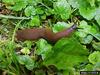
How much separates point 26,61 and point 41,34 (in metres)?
0.21

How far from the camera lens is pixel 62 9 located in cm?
183

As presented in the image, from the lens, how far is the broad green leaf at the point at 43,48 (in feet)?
5.49

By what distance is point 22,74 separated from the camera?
5.52 ft

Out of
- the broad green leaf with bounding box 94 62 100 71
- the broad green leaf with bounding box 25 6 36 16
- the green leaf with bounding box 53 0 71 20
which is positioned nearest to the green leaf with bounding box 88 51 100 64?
the broad green leaf with bounding box 94 62 100 71

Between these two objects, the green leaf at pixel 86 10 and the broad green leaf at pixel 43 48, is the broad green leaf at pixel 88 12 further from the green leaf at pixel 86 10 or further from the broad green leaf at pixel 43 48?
the broad green leaf at pixel 43 48

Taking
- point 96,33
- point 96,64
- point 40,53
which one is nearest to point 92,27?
point 96,33

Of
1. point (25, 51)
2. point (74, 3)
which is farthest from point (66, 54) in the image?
point (74, 3)

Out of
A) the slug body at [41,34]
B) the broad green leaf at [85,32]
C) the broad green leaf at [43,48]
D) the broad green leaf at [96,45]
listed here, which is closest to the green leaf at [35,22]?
the slug body at [41,34]

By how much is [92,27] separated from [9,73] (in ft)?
1.86

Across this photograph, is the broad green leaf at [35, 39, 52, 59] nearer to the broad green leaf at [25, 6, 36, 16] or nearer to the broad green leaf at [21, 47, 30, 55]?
the broad green leaf at [21, 47, 30, 55]

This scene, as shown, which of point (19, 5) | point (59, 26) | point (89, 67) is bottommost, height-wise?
point (89, 67)

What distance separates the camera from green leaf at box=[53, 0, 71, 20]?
1.83m

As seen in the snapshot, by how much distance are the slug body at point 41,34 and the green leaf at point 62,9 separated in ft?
0.28

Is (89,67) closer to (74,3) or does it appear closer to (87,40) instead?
(87,40)
